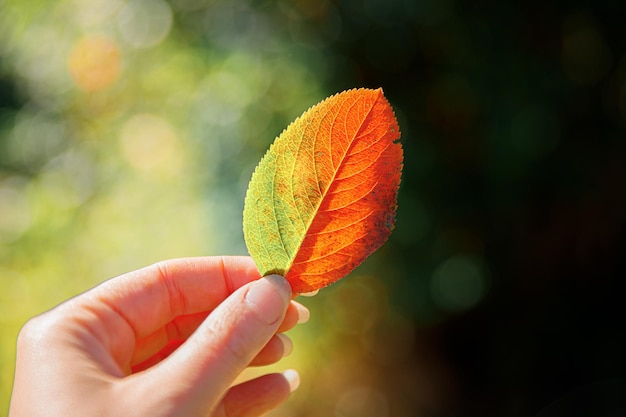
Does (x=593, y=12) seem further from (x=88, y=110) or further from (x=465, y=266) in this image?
(x=88, y=110)

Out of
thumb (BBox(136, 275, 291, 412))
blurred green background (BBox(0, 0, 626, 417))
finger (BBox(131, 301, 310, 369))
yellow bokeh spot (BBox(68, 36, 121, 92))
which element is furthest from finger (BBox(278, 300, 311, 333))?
yellow bokeh spot (BBox(68, 36, 121, 92))

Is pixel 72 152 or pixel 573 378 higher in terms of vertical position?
pixel 72 152

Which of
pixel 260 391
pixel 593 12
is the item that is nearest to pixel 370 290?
pixel 260 391

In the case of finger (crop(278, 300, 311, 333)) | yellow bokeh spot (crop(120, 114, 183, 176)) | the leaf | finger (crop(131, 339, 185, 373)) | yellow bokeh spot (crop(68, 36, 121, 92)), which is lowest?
finger (crop(131, 339, 185, 373))

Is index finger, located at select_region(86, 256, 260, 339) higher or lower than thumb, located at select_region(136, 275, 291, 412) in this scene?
higher

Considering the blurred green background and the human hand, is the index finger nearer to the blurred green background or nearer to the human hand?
the human hand

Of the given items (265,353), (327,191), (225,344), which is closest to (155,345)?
(265,353)

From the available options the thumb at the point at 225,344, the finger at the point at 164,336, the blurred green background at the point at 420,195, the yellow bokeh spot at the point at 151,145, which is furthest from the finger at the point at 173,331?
the yellow bokeh spot at the point at 151,145

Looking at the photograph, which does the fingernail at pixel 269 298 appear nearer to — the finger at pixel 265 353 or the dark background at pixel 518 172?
the finger at pixel 265 353
